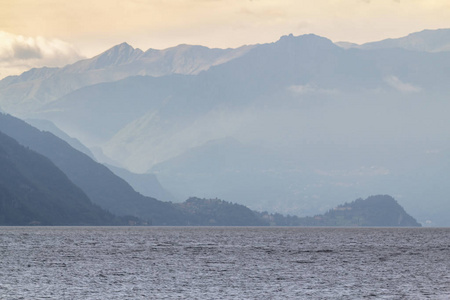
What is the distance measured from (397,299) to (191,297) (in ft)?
111

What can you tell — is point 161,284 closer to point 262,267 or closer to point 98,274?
point 98,274

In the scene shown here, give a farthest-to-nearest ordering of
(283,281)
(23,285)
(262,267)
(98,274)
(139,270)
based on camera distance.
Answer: (262,267)
(139,270)
(98,274)
(283,281)
(23,285)

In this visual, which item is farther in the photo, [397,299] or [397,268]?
[397,268]

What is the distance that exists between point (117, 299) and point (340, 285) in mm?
46324

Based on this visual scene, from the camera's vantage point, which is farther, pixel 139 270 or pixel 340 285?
pixel 139 270

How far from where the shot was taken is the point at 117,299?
12600 centimetres

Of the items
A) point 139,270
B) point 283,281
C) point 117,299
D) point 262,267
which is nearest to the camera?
point 117,299

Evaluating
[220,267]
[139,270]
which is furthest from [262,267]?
[139,270]

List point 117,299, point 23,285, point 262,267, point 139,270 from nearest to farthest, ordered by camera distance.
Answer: point 117,299 → point 23,285 → point 139,270 → point 262,267

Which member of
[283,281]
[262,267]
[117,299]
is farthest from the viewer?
[262,267]

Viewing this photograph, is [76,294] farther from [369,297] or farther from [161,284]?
[369,297]

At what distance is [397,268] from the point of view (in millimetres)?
196250

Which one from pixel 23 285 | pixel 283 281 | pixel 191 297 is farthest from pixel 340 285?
pixel 23 285

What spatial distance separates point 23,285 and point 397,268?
312 ft
